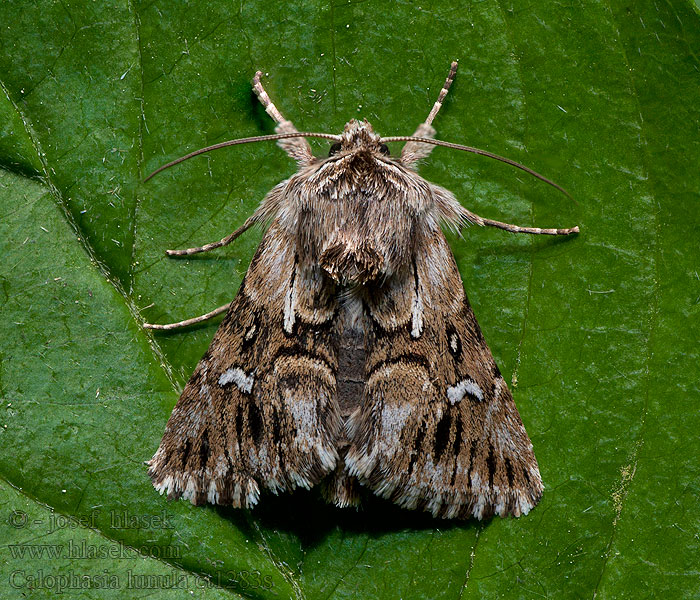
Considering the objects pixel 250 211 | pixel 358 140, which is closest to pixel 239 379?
pixel 250 211

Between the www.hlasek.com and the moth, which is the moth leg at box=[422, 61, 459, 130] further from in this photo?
the www.hlasek.com

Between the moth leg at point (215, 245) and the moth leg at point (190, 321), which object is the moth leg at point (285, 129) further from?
the moth leg at point (190, 321)

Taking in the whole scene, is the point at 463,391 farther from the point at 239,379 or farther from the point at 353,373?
the point at 239,379

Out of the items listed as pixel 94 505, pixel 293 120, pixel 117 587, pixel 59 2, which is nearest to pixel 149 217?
pixel 293 120

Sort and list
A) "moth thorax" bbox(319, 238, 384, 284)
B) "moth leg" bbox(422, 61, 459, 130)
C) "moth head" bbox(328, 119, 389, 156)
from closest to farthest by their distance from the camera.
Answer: "moth thorax" bbox(319, 238, 384, 284) < "moth head" bbox(328, 119, 389, 156) < "moth leg" bbox(422, 61, 459, 130)

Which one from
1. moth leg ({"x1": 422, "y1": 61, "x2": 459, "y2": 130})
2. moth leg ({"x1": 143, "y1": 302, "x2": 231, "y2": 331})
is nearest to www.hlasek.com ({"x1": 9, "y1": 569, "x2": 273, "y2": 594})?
moth leg ({"x1": 143, "y1": 302, "x2": 231, "y2": 331})

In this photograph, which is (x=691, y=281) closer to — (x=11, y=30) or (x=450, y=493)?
(x=450, y=493)

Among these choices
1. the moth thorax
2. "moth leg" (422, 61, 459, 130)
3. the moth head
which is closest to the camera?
the moth thorax
